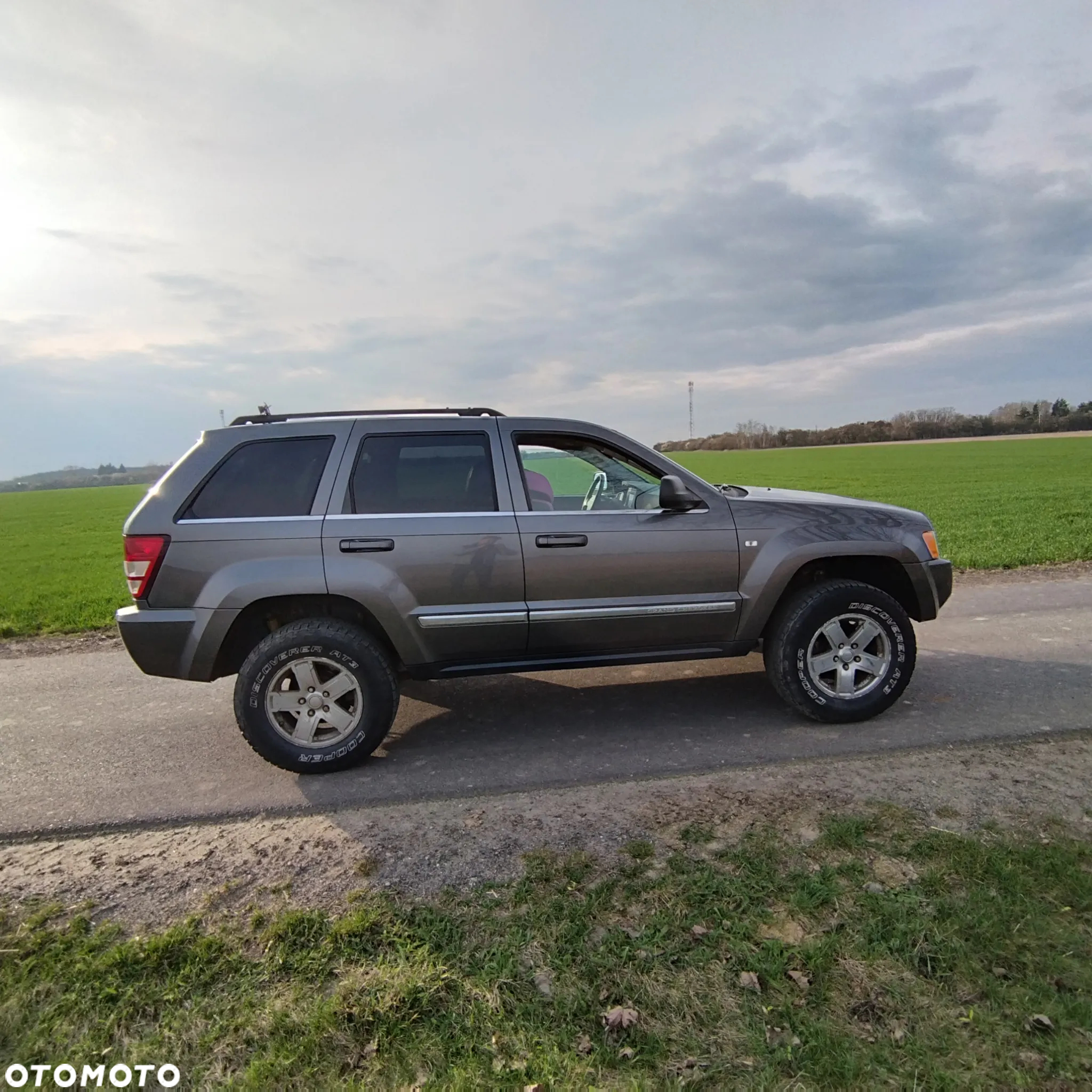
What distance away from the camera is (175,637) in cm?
372

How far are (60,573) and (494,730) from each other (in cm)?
1315

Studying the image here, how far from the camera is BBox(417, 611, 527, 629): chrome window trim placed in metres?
3.85

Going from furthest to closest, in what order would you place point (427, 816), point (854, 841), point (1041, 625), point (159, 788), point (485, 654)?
point (1041, 625)
point (485, 654)
point (159, 788)
point (427, 816)
point (854, 841)

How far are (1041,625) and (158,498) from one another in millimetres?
7058

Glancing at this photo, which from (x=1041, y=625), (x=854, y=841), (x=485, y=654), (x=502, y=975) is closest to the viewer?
(x=502, y=975)

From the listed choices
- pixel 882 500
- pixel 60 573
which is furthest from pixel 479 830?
pixel 882 500

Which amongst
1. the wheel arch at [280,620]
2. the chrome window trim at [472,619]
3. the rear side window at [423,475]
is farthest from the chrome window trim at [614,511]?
the wheel arch at [280,620]

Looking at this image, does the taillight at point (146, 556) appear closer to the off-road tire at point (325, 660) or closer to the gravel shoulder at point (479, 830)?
the off-road tire at point (325, 660)

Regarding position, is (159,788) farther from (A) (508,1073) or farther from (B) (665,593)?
(B) (665,593)

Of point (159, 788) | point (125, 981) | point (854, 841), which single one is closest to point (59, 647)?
point (159, 788)

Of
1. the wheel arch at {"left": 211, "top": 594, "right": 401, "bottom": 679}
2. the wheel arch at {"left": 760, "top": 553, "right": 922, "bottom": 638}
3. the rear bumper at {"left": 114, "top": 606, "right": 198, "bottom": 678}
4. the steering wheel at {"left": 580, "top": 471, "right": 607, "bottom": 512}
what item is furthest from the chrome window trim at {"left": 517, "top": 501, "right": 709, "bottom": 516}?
the rear bumper at {"left": 114, "top": 606, "right": 198, "bottom": 678}

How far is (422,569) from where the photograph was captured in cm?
383

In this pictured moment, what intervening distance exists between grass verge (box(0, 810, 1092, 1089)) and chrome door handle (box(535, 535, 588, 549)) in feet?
5.71

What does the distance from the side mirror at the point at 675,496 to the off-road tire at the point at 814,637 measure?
36.7 inches
